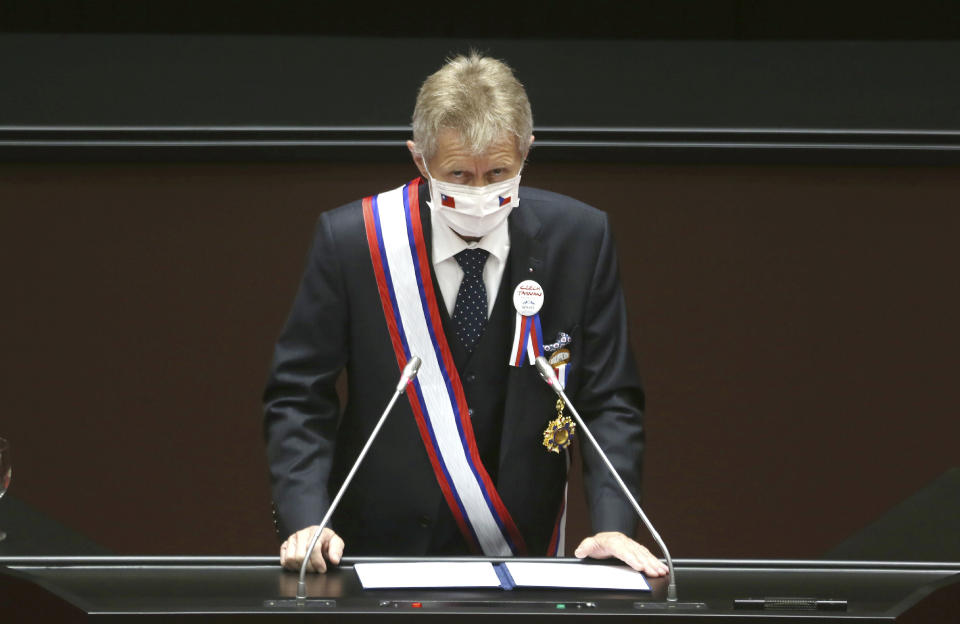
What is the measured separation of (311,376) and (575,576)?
1.87 ft

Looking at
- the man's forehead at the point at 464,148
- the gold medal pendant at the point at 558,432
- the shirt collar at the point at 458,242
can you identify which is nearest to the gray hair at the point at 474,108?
the man's forehead at the point at 464,148

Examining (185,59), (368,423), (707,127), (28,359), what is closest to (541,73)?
(707,127)

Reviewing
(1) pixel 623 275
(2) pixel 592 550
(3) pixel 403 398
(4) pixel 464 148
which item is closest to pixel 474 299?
(3) pixel 403 398

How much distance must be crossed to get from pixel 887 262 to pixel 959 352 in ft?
0.86

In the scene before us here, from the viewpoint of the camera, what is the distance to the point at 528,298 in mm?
2246

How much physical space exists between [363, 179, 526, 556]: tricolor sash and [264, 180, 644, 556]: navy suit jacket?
0.02m

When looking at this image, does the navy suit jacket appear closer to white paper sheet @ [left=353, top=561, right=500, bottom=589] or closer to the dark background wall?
white paper sheet @ [left=353, top=561, right=500, bottom=589]

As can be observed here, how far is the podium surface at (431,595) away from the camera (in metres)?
1.72

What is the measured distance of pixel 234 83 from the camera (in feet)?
11.7

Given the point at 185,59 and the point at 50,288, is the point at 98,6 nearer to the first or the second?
the point at 185,59

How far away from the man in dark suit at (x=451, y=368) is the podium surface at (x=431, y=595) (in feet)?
1.15

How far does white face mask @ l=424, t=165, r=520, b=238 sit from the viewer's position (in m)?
2.14

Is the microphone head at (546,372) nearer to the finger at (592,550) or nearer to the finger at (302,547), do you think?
the finger at (592,550)

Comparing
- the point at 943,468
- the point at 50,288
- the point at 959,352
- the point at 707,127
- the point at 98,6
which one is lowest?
the point at 943,468
